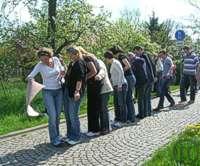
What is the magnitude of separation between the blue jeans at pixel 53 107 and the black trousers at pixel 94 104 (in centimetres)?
132

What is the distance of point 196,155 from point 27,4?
18.5m

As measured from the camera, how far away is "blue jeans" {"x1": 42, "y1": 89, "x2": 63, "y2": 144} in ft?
35.8

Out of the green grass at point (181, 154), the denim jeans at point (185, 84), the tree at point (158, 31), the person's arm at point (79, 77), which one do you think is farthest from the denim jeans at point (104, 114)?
the tree at point (158, 31)

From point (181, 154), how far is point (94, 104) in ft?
14.9

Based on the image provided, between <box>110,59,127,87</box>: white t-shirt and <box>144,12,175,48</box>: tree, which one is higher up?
<box>144,12,175,48</box>: tree

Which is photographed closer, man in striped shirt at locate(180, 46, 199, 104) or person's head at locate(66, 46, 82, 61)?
person's head at locate(66, 46, 82, 61)

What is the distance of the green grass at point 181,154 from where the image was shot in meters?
7.76

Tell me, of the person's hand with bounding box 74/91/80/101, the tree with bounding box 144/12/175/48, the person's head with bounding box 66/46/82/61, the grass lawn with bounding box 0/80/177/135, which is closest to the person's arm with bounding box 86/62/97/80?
the person's head with bounding box 66/46/82/61

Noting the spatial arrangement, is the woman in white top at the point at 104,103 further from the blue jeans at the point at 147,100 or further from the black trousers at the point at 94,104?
the blue jeans at the point at 147,100

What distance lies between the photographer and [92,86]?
12.3m

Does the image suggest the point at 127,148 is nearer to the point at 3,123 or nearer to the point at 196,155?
the point at 196,155

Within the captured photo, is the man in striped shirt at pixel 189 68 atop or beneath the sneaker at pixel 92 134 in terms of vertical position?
atop

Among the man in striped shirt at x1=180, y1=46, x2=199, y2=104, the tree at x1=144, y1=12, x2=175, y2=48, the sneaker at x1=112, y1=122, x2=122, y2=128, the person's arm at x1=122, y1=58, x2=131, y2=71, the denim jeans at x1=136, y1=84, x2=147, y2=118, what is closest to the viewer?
the sneaker at x1=112, y1=122, x2=122, y2=128

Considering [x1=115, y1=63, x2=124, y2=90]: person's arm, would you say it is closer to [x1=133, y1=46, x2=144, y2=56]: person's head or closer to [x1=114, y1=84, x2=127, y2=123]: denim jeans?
[x1=114, y1=84, x2=127, y2=123]: denim jeans
